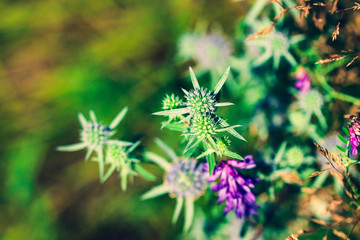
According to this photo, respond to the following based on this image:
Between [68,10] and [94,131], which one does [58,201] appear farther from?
[68,10]

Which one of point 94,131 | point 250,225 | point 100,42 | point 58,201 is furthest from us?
point 100,42

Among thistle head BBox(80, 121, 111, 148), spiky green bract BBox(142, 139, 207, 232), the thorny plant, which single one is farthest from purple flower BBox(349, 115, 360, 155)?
thistle head BBox(80, 121, 111, 148)

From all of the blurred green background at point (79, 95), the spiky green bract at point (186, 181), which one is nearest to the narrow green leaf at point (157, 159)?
the spiky green bract at point (186, 181)

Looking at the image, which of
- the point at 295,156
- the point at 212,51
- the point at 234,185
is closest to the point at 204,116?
→ the point at 234,185

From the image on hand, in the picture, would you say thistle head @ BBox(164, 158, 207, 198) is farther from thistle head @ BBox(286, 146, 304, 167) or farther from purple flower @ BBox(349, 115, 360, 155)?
purple flower @ BBox(349, 115, 360, 155)

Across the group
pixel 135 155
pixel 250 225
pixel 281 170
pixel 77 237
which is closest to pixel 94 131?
pixel 135 155

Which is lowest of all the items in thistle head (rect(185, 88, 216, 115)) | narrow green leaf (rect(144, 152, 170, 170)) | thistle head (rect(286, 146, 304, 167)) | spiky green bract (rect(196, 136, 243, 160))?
thistle head (rect(286, 146, 304, 167))
